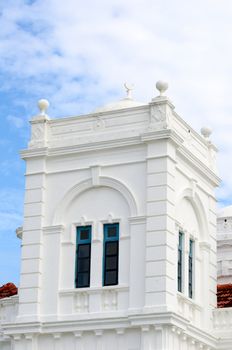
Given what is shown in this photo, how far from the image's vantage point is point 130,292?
84.6ft

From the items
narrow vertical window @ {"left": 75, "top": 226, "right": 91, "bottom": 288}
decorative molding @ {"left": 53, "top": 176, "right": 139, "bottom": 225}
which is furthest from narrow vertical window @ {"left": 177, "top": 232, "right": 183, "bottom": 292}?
narrow vertical window @ {"left": 75, "top": 226, "right": 91, "bottom": 288}

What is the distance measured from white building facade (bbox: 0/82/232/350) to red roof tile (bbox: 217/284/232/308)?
1.58m

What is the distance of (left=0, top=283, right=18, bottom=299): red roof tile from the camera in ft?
106

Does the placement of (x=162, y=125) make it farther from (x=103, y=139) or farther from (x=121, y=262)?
(x=121, y=262)

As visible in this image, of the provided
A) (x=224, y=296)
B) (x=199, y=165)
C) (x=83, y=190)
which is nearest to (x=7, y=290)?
(x=83, y=190)

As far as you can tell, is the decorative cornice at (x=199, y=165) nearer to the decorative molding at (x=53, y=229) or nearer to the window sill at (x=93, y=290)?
the decorative molding at (x=53, y=229)

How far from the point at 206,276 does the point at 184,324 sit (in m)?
3.31

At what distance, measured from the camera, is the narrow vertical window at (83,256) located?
2677cm

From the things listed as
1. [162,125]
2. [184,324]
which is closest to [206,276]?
[184,324]

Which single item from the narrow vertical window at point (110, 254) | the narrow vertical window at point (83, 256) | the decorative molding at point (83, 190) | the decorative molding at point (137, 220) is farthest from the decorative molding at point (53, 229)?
the decorative molding at point (137, 220)

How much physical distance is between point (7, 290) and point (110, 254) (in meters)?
7.03

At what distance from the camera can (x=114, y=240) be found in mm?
26734

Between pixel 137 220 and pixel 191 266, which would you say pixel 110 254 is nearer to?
pixel 137 220

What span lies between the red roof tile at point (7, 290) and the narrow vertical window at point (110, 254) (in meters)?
6.67
